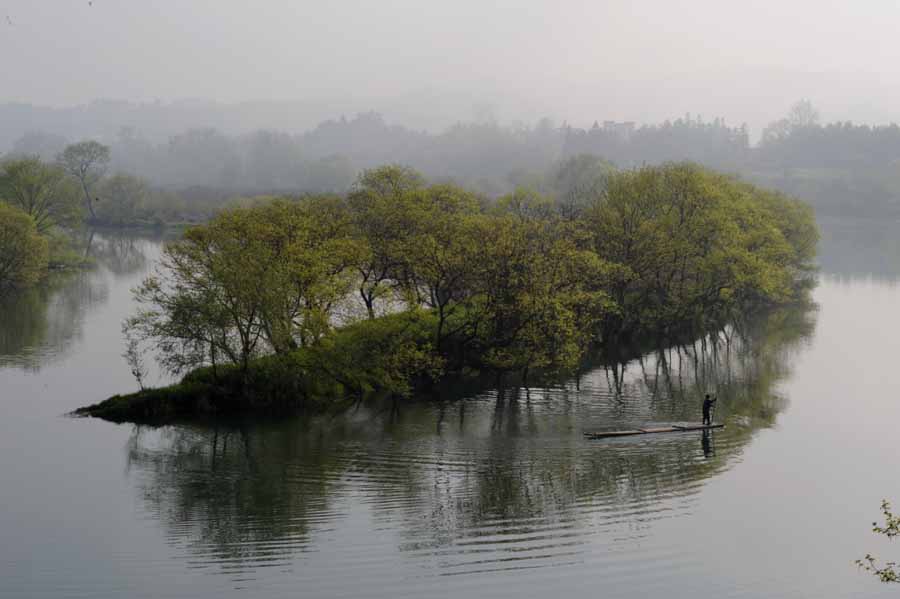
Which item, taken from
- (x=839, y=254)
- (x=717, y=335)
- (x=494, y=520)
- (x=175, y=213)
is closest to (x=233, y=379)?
(x=494, y=520)

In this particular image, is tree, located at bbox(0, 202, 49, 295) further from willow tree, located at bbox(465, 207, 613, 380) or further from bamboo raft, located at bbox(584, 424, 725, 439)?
bamboo raft, located at bbox(584, 424, 725, 439)

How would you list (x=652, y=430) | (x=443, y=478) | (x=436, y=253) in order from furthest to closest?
(x=436, y=253)
(x=652, y=430)
(x=443, y=478)

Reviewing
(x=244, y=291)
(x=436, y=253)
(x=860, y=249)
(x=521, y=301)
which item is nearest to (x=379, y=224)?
(x=436, y=253)

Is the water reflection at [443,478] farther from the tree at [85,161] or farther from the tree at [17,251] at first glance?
the tree at [85,161]

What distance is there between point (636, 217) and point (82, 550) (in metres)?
44.9

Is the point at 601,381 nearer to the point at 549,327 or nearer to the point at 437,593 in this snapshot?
the point at 549,327

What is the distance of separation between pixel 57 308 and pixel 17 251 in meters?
11.2

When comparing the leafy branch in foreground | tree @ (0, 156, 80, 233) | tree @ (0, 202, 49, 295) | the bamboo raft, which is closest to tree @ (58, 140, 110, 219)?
tree @ (0, 156, 80, 233)

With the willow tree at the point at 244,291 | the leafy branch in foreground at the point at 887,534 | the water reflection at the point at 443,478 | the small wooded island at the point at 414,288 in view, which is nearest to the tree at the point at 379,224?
the small wooded island at the point at 414,288

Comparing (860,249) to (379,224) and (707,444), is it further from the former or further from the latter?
(707,444)

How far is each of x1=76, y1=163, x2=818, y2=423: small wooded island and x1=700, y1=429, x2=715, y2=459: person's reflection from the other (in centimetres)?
938

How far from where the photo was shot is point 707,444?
4028 centimetres

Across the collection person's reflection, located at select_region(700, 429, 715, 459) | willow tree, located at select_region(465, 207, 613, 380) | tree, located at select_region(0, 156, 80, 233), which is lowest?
person's reflection, located at select_region(700, 429, 715, 459)

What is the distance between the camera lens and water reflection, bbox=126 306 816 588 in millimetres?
29172
